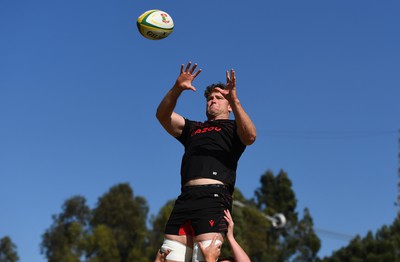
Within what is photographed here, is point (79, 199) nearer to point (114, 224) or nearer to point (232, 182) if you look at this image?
point (114, 224)

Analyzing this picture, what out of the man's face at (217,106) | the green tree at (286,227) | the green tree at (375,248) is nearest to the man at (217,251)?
the man's face at (217,106)

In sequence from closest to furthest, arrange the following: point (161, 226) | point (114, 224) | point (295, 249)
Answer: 1. point (161, 226)
2. point (295, 249)
3. point (114, 224)

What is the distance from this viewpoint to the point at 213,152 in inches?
355

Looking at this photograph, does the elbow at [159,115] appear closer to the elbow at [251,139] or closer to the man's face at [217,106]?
the man's face at [217,106]

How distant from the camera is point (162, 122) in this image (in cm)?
952

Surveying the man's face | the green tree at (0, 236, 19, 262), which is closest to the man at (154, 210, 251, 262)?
the man's face

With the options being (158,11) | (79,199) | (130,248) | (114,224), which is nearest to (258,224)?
(130,248)

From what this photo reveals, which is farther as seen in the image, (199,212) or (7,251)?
(7,251)

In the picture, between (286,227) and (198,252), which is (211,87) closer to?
(198,252)

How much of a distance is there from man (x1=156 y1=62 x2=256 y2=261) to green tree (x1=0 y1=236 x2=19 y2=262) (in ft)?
305

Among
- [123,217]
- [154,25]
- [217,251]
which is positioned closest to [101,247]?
[123,217]

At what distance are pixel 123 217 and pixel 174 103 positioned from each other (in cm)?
7279

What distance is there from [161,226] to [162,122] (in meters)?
57.0

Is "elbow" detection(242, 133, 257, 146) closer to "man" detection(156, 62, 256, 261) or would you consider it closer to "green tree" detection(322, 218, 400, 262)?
"man" detection(156, 62, 256, 261)
